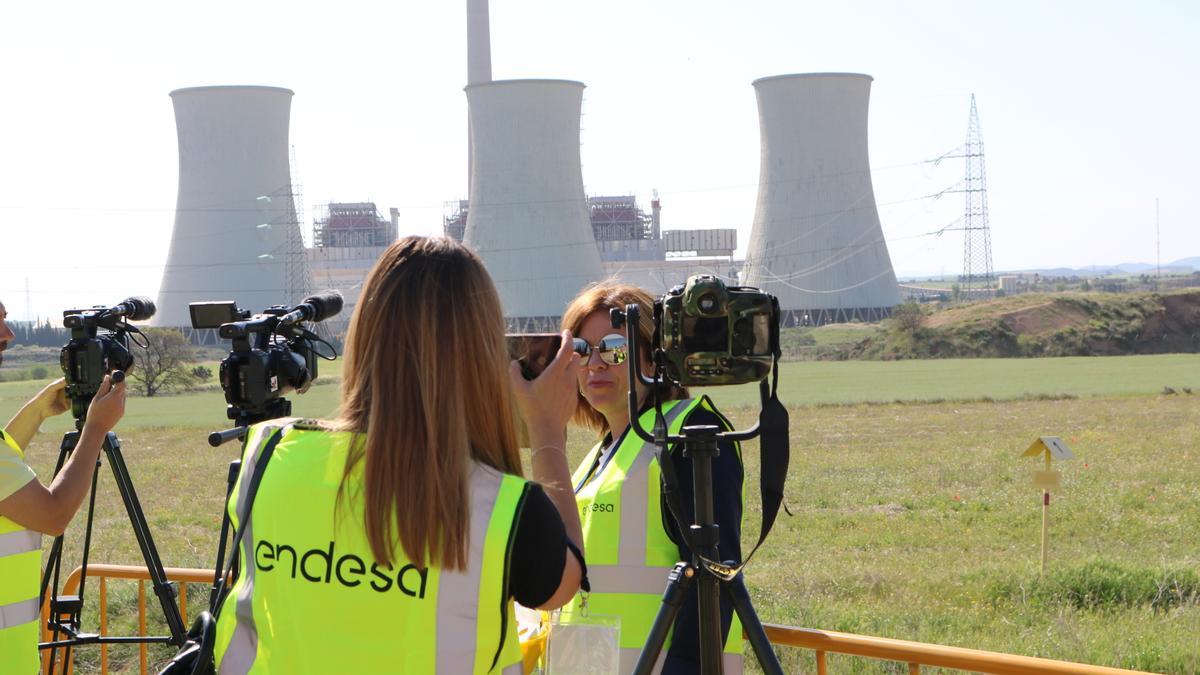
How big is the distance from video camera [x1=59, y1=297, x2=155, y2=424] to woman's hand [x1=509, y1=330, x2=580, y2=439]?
1.51m

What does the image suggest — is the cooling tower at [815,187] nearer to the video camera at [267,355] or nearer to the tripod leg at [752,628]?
the video camera at [267,355]

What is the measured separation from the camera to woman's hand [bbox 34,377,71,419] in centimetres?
282

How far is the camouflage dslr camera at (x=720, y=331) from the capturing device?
187 centimetres

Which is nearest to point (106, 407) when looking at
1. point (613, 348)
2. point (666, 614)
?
point (613, 348)

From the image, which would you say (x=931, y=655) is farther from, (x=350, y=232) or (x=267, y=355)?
(x=350, y=232)

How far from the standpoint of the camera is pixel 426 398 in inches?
55.0

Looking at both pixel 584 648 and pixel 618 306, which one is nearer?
pixel 584 648

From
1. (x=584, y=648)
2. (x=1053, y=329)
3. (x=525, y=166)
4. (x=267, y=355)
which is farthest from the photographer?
(x=1053, y=329)

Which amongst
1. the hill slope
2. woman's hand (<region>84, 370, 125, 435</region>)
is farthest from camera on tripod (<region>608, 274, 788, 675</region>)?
the hill slope

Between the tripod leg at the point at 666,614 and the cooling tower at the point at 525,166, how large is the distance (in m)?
28.3

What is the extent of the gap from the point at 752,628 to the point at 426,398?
2.41 feet

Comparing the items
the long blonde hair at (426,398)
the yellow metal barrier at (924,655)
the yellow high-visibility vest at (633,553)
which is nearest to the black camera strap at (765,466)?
the yellow high-visibility vest at (633,553)

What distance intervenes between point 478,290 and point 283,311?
34.9 inches

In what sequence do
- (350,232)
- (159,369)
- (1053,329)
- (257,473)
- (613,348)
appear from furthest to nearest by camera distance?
(350,232)
(1053,329)
(159,369)
(613,348)
(257,473)
